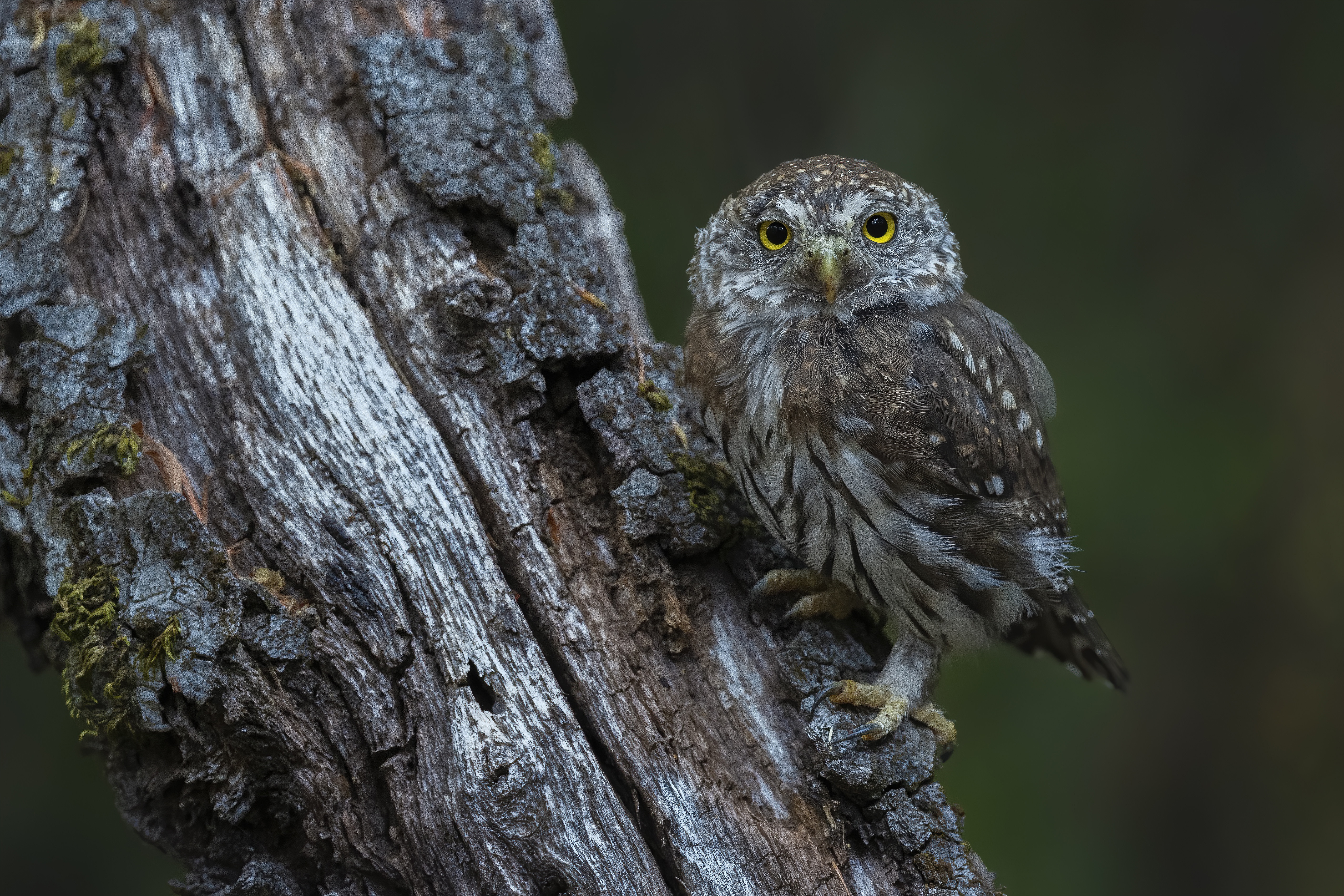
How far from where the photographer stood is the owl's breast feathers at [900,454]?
7.32ft

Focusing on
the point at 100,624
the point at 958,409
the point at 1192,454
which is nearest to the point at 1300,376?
the point at 1192,454

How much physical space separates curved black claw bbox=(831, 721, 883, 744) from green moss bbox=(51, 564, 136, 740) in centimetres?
158

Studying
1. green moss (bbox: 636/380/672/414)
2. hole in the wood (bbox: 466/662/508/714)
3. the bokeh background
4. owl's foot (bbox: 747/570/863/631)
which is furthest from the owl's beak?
the bokeh background

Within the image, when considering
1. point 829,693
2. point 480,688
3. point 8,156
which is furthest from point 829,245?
point 8,156

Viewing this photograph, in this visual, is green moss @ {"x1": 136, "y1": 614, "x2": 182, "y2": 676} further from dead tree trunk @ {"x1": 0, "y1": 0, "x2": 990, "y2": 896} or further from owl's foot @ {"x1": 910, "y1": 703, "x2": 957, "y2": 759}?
owl's foot @ {"x1": 910, "y1": 703, "x2": 957, "y2": 759}

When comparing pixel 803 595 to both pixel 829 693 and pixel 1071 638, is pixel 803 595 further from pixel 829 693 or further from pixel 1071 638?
pixel 1071 638

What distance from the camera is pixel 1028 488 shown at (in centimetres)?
251

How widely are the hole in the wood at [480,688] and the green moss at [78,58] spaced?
7.10ft

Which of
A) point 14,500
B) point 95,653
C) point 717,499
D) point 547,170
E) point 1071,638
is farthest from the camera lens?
point 1071,638

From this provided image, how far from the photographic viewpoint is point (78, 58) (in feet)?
8.70

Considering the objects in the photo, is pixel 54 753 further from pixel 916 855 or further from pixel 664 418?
pixel 916 855

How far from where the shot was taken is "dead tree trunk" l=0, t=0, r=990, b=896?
1921 millimetres

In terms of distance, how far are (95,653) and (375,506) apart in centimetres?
67

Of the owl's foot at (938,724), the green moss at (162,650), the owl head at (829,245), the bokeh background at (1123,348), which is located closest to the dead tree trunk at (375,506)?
the green moss at (162,650)
